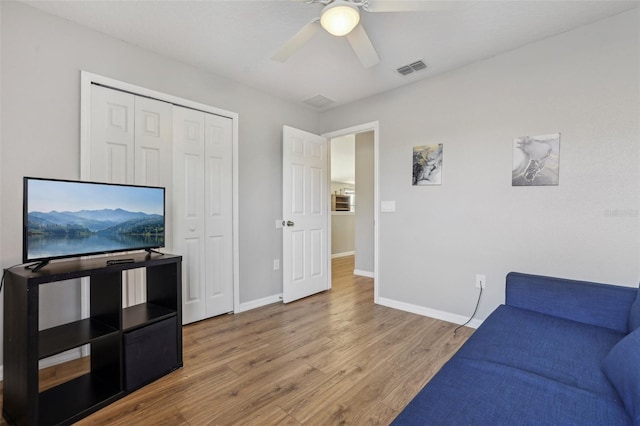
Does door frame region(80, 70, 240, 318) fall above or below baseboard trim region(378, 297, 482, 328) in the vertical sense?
above

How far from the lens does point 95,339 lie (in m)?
1.56

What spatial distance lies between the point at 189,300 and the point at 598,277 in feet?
10.9

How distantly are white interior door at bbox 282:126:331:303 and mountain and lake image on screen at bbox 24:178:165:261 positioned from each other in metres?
1.55

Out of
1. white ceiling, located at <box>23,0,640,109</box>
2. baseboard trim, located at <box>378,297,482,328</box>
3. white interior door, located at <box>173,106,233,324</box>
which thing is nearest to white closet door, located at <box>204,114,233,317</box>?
white interior door, located at <box>173,106,233,324</box>

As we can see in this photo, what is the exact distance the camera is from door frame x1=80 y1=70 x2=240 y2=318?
6.89ft

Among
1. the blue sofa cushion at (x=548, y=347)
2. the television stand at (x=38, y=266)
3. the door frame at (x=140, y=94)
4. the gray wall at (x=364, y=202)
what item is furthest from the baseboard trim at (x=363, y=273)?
the television stand at (x=38, y=266)

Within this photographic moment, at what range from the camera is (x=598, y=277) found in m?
2.07

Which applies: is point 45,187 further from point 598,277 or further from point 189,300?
point 598,277

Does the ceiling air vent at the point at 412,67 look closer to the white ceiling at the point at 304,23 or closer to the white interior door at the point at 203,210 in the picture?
the white ceiling at the point at 304,23

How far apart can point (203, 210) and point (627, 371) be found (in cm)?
290

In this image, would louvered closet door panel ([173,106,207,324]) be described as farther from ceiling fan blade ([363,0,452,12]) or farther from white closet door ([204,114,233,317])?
ceiling fan blade ([363,0,452,12])

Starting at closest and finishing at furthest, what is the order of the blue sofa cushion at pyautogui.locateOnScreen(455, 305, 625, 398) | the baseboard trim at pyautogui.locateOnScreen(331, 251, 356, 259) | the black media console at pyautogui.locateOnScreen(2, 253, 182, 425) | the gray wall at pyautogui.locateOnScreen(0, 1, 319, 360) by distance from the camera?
1. the blue sofa cushion at pyautogui.locateOnScreen(455, 305, 625, 398)
2. the black media console at pyautogui.locateOnScreen(2, 253, 182, 425)
3. the gray wall at pyautogui.locateOnScreen(0, 1, 319, 360)
4. the baseboard trim at pyautogui.locateOnScreen(331, 251, 356, 259)

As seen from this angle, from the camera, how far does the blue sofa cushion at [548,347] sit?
1.17 m

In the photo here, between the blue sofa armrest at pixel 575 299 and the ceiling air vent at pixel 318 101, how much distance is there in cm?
269
